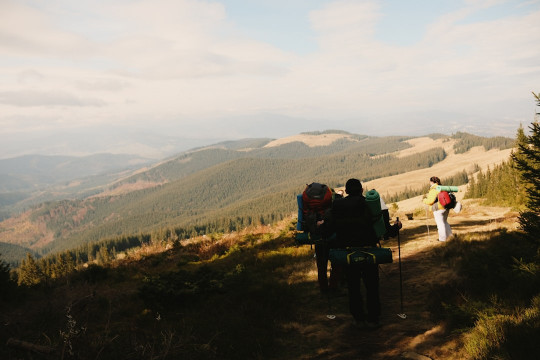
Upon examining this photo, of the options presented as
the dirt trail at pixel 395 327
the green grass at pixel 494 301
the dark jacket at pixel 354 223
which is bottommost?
the dirt trail at pixel 395 327

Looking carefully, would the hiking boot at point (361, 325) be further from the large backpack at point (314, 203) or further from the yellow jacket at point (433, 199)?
the yellow jacket at point (433, 199)

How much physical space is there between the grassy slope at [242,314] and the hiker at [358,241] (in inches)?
14.7

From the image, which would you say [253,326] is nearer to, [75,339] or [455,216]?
[75,339]

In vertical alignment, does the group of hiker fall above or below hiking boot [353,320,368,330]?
above

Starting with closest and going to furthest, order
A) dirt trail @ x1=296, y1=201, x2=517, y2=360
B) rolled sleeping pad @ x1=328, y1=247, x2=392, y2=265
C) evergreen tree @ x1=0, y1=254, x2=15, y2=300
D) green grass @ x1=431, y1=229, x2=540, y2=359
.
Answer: green grass @ x1=431, y1=229, x2=540, y2=359
dirt trail @ x1=296, y1=201, x2=517, y2=360
rolled sleeping pad @ x1=328, y1=247, x2=392, y2=265
evergreen tree @ x1=0, y1=254, x2=15, y2=300

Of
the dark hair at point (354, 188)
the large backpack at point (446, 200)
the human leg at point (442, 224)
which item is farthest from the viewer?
the human leg at point (442, 224)

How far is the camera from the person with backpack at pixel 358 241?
21.0 feet

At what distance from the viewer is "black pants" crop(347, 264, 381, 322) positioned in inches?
250

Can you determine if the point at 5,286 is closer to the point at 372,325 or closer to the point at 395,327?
the point at 372,325

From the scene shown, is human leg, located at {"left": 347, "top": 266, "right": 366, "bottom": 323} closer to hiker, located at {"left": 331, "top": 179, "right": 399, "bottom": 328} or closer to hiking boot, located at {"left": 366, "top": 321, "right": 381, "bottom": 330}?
hiker, located at {"left": 331, "top": 179, "right": 399, "bottom": 328}

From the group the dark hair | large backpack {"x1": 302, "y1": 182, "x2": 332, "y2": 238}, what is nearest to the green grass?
the dark hair

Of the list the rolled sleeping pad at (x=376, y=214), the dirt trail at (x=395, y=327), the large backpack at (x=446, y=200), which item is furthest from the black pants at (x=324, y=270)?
the large backpack at (x=446, y=200)

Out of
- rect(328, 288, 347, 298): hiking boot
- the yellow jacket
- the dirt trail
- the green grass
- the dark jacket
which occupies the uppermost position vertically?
the dark jacket

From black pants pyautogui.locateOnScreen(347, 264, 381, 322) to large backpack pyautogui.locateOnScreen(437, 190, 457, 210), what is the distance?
6976 millimetres
